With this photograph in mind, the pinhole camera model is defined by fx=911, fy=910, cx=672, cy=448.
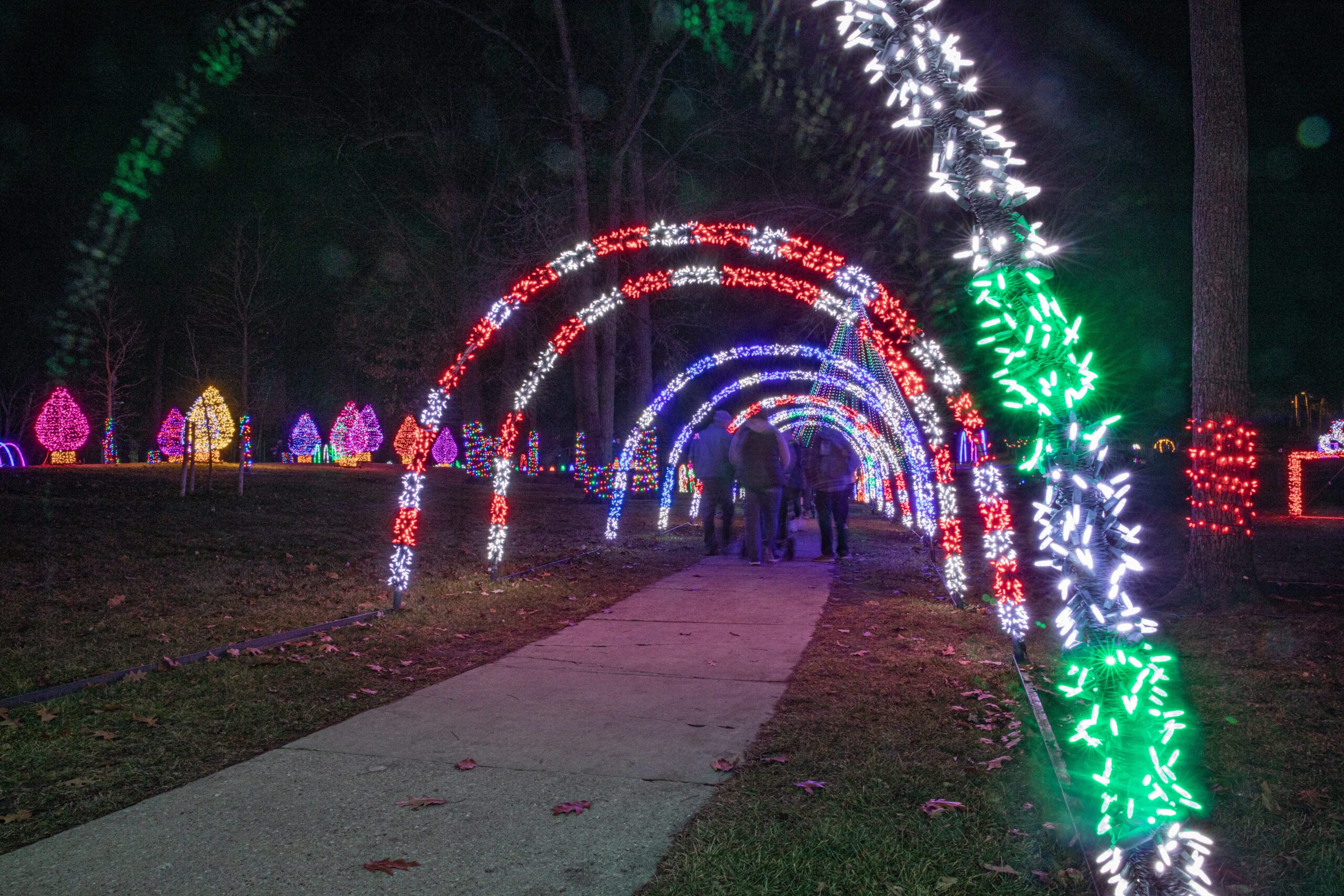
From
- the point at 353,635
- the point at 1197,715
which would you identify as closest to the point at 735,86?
the point at 353,635

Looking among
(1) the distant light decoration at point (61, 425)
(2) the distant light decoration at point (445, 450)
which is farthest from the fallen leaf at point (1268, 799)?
(2) the distant light decoration at point (445, 450)

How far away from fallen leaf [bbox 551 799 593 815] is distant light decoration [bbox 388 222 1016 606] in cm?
460

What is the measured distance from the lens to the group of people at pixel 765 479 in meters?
12.0

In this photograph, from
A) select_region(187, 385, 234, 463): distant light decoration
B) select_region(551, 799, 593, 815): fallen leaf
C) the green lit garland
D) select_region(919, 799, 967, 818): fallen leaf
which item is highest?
the green lit garland

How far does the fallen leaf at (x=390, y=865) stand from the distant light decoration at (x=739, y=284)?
5299 millimetres

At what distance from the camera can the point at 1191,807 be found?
8.87 ft

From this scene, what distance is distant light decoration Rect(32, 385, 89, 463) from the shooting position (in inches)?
1044

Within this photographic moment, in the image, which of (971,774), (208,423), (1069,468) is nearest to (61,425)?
(208,423)

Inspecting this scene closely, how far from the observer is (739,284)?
11414 millimetres

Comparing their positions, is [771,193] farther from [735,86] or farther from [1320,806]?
[1320,806]

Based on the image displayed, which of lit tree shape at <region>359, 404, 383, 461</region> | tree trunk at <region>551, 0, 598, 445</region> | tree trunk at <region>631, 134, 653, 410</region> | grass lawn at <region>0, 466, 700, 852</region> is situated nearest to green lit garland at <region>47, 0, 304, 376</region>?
grass lawn at <region>0, 466, 700, 852</region>

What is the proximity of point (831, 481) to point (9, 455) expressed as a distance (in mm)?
23527

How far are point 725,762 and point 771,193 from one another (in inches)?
591

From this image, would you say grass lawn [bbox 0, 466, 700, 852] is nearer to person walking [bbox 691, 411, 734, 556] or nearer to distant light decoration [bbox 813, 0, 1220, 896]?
person walking [bbox 691, 411, 734, 556]
